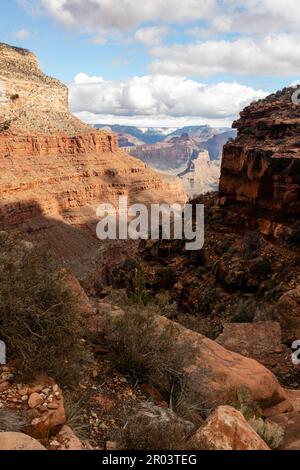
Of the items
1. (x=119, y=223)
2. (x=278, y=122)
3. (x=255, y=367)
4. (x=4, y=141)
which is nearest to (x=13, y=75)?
(x=4, y=141)

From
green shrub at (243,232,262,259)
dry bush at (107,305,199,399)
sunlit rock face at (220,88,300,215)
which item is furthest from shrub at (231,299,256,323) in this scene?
dry bush at (107,305,199,399)

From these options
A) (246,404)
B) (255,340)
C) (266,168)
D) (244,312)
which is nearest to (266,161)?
(266,168)

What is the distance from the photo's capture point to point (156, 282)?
22.2 meters

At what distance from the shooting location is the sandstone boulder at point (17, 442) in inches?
160

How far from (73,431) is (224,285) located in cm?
1553

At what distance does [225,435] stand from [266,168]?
17.6 metres

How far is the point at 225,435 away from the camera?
4867mm

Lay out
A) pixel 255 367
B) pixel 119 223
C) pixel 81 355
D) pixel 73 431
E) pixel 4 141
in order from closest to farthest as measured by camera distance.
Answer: pixel 73 431, pixel 81 355, pixel 255 367, pixel 4 141, pixel 119 223

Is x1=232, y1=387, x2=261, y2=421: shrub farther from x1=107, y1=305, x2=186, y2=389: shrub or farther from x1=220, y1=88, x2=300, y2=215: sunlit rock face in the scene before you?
x1=220, y1=88, x2=300, y2=215: sunlit rock face

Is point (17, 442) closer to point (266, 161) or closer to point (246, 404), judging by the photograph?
point (246, 404)

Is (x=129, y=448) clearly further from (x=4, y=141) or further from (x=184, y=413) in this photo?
(x=4, y=141)

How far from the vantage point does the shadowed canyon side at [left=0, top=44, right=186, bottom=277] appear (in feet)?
184

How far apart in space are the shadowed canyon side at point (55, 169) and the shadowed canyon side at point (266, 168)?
25.0m

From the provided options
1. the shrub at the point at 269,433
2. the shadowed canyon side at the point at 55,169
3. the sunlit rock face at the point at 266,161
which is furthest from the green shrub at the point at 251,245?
the shadowed canyon side at the point at 55,169
